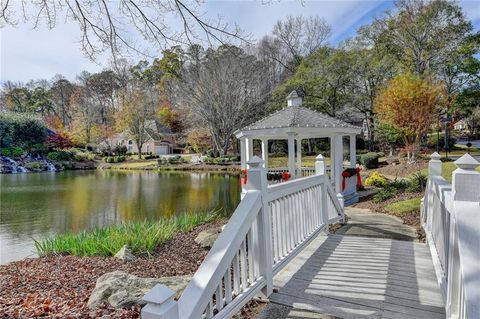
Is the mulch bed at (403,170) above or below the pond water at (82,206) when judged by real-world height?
above

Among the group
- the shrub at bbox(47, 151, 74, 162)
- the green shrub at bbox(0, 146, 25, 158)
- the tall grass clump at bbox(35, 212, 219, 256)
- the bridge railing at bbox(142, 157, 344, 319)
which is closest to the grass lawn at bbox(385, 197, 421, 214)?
the bridge railing at bbox(142, 157, 344, 319)

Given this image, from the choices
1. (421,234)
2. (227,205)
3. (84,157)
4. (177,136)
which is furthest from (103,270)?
(177,136)

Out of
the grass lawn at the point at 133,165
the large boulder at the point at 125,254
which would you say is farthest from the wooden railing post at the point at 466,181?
the grass lawn at the point at 133,165

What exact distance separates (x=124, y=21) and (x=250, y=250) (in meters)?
3.02

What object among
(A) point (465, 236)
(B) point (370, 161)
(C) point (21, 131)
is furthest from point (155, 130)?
(A) point (465, 236)

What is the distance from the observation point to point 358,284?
3057mm

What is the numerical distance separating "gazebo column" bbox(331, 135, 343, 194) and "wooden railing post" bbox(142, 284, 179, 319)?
8429 mm

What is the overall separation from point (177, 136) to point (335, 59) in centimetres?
2275

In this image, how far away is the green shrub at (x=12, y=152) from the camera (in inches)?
1177

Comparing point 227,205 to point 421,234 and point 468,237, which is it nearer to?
point 421,234

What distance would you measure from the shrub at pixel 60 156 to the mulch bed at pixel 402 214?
102 feet

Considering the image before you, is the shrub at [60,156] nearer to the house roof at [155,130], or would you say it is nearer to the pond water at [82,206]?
the house roof at [155,130]

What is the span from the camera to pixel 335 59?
24.5 metres

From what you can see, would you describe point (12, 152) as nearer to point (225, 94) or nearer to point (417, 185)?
point (225, 94)
